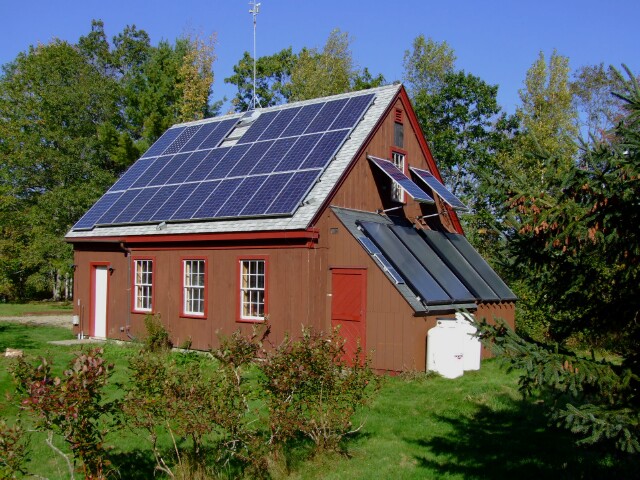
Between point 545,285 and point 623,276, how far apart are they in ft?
2.83

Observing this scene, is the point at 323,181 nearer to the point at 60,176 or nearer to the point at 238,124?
the point at 238,124

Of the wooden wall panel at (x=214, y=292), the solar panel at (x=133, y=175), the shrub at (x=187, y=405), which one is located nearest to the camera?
the shrub at (x=187, y=405)

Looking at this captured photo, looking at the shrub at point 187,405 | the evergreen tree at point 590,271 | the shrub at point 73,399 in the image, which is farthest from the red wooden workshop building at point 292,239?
the shrub at point 73,399

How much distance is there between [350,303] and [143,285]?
21.7 ft

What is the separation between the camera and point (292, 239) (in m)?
14.7

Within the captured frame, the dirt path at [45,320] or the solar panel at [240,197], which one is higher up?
the solar panel at [240,197]

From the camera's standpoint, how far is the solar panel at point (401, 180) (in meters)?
15.8

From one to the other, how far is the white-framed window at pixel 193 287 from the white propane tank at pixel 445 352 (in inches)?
240

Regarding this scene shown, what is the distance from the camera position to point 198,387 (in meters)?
6.92

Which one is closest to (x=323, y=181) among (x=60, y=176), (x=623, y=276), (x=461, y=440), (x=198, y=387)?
(x=461, y=440)

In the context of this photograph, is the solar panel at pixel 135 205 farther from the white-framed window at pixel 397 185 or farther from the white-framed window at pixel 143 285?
the white-framed window at pixel 397 185

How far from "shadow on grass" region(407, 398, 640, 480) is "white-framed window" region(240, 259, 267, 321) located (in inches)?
247

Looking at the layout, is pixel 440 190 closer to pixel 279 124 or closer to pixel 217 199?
pixel 279 124

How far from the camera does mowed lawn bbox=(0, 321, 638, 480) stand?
7691 millimetres
